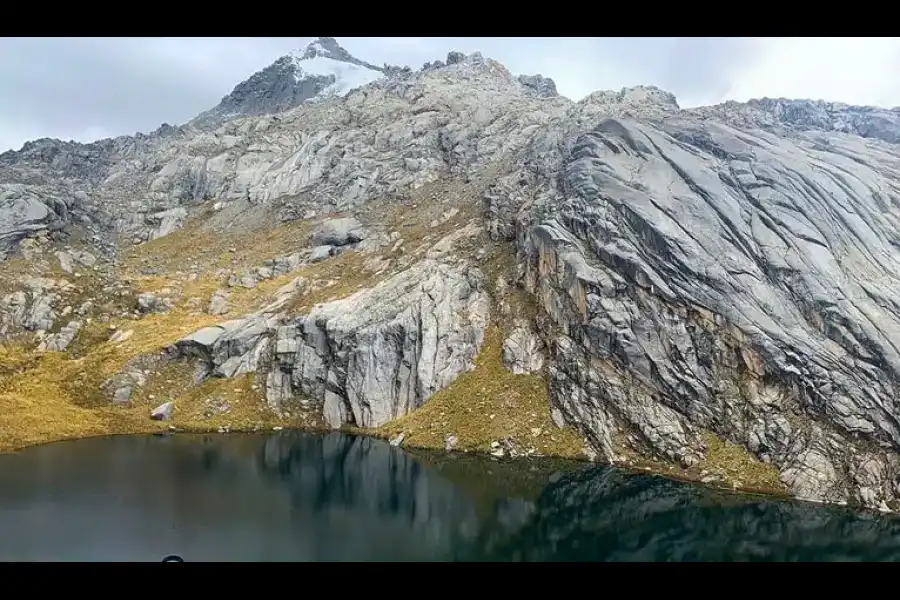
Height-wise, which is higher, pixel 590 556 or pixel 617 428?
pixel 617 428

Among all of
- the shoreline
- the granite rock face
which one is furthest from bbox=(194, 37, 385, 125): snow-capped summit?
the shoreline

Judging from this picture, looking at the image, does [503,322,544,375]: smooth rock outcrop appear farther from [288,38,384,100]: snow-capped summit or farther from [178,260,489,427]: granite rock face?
[288,38,384,100]: snow-capped summit

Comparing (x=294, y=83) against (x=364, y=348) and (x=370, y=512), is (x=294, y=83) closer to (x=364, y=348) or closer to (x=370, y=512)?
(x=364, y=348)

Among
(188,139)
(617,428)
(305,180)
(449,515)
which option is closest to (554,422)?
(617,428)

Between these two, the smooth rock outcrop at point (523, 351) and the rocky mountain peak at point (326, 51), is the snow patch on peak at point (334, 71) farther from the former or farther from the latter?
the smooth rock outcrop at point (523, 351)

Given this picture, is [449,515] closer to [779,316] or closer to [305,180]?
[779,316]
